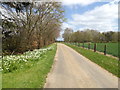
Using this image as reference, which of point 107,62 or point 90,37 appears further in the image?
point 90,37

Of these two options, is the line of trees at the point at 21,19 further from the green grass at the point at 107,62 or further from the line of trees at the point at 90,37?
the line of trees at the point at 90,37

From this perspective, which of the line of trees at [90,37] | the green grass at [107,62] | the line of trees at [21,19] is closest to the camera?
the green grass at [107,62]

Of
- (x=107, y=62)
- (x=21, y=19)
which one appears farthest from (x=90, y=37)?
(x=107, y=62)

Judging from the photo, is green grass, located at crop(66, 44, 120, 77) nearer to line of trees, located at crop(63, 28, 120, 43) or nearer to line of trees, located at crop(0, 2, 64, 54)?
line of trees, located at crop(0, 2, 64, 54)

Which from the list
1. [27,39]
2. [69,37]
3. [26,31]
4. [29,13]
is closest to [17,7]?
[29,13]

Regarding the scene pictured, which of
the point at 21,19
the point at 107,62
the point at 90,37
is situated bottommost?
the point at 107,62

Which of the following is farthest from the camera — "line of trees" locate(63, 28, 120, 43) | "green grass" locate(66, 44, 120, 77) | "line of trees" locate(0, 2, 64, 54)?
"line of trees" locate(63, 28, 120, 43)

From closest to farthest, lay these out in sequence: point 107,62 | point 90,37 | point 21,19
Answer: point 107,62, point 21,19, point 90,37

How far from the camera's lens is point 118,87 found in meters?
5.57

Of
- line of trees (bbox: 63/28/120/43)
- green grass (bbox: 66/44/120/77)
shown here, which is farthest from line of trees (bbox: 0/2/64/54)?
line of trees (bbox: 63/28/120/43)

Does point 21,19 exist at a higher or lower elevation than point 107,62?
higher

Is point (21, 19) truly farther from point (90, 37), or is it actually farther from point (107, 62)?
point (90, 37)

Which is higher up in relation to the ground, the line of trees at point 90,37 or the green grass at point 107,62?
the line of trees at point 90,37

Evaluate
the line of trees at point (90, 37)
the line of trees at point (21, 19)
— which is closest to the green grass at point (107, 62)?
A: the line of trees at point (21, 19)
